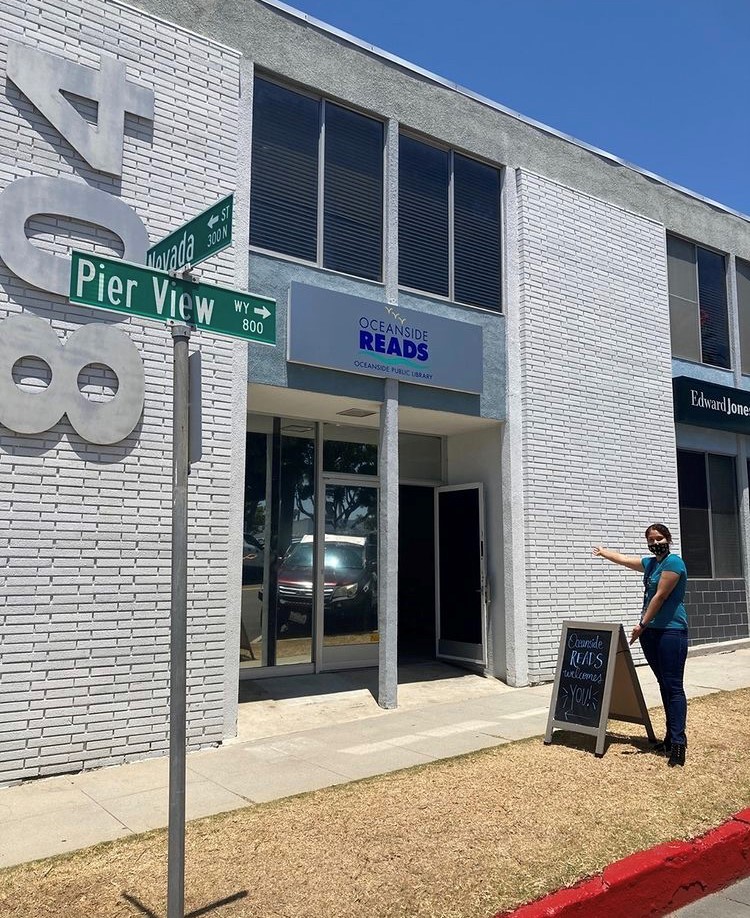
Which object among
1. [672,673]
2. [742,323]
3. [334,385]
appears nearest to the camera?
[672,673]

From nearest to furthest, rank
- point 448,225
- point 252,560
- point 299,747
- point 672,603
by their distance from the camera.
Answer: point 672,603 → point 299,747 → point 252,560 → point 448,225

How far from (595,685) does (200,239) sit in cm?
509

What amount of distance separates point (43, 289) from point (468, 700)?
20.6 feet

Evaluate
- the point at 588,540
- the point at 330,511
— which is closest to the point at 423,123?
the point at 330,511

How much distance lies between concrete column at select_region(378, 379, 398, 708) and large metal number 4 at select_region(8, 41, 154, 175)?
3715mm

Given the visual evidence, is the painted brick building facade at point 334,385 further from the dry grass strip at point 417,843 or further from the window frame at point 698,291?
the dry grass strip at point 417,843

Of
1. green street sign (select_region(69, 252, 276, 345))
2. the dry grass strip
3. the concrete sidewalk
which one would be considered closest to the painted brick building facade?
the concrete sidewalk

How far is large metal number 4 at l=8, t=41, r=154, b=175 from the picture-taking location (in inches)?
266

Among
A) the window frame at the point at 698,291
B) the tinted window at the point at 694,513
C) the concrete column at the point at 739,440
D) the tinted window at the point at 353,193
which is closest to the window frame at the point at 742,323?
the concrete column at the point at 739,440

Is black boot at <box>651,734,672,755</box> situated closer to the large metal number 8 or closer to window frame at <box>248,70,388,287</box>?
the large metal number 8

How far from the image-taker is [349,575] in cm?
1041

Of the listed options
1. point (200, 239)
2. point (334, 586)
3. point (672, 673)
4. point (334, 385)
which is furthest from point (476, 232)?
point (200, 239)

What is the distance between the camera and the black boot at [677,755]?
6281 mm

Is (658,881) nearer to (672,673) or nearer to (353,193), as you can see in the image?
(672,673)
